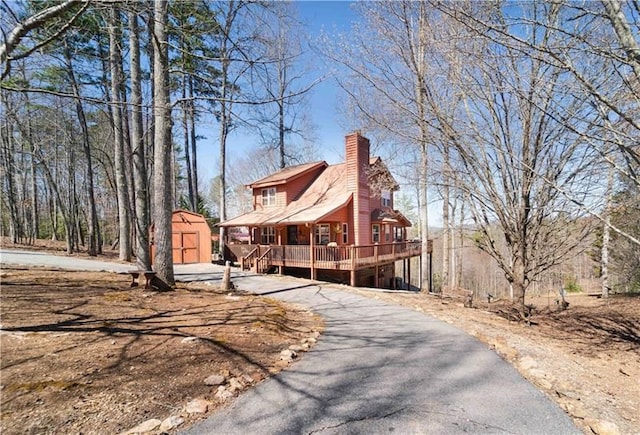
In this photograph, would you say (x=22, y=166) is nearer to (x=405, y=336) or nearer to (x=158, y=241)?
(x=158, y=241)

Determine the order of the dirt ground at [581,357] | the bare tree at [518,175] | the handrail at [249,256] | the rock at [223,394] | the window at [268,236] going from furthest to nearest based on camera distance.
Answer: the window at [268,236], the handrail at [249,256], the bare tree at [518,175], the dirt ground at [581,357], the rock at [223,394]

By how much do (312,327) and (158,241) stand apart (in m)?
4.81

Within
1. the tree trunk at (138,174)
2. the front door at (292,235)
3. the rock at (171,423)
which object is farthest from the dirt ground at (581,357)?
the front door at (292,235)

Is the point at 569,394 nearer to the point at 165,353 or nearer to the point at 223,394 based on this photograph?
the point at 223,394

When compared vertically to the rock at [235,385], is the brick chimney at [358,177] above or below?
above

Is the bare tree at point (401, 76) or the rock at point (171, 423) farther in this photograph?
the bare tree at point (401, 76)

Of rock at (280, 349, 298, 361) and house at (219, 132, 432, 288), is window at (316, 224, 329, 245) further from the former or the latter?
rock at (280, 349, 298, 361)

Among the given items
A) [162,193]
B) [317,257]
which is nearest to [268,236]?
[317,257]

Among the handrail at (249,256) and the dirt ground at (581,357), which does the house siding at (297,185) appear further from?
the dirt ground at (581,357)

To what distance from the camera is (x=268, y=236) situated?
18891mm

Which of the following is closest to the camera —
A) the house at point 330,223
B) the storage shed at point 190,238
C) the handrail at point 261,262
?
the house at point 330,223

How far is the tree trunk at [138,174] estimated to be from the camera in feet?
26.6

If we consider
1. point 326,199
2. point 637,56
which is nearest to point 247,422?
point 637,56

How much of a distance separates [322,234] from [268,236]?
392 centimetres
